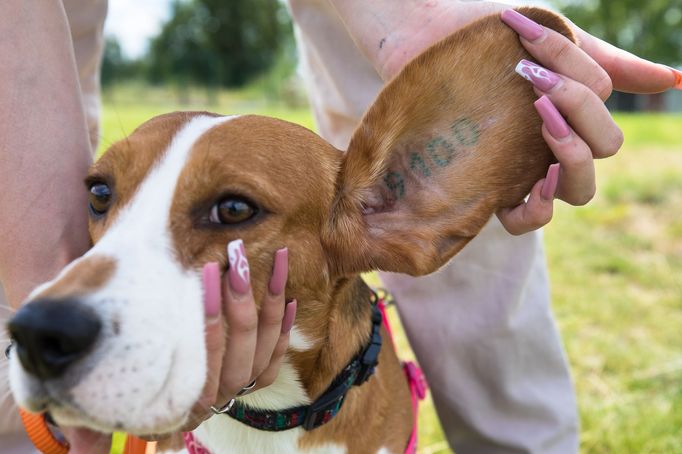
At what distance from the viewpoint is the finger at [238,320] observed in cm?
173

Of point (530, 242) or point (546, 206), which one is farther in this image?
point (530, 242)

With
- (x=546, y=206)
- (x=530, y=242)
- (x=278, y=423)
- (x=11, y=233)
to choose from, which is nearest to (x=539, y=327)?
(x=530, y=242)

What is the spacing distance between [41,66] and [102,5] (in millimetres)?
921

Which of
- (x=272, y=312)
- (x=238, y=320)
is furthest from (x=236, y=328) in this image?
(x=272, y=312)

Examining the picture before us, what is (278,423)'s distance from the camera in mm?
2209

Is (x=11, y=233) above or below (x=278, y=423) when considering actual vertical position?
above

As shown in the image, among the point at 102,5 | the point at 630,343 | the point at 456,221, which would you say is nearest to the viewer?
the point at 456,221

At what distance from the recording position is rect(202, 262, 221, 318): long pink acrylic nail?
167 centimetres

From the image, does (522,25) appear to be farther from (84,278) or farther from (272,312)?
(84,278)

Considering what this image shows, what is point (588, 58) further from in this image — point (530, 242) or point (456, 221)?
point (530, 242)

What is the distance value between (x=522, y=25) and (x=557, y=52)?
0.40 ft

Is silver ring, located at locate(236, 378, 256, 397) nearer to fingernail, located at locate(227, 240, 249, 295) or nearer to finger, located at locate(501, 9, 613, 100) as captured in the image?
fingernail, located at locate(227, 240, 249, 295)

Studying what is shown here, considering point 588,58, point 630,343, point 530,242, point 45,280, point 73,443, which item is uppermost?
point 588,58

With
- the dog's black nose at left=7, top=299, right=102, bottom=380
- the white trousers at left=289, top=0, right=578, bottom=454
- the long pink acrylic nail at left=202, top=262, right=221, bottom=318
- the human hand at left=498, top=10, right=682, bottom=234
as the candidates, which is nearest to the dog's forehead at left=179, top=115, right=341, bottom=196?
the long pink acrylic nail at left=202, top=262, right=221, bottom=318
